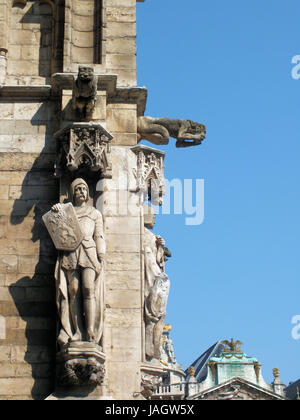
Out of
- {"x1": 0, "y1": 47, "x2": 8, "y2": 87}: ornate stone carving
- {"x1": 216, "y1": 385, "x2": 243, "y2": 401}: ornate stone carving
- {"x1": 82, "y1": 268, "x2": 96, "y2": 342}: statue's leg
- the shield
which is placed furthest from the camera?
{"x1": 216, "y1": 385, "x2": 243, "y2": 401}: ornate stone carving

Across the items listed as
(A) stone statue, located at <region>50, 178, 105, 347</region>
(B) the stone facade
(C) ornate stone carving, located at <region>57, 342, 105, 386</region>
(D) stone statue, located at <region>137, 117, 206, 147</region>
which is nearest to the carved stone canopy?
(B) the stone facade

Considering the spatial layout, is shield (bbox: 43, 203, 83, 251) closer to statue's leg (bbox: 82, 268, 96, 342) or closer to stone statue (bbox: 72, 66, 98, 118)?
statue's leg (bbox: 82, 268, 96, 342)

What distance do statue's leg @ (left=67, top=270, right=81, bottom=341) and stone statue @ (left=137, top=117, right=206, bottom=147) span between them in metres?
3.04

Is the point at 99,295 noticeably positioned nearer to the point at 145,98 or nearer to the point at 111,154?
the point at 111,154

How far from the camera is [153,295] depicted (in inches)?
479

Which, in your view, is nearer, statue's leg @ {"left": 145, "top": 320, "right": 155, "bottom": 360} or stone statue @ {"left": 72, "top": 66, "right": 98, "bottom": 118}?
statue's leg @ {"left": 145, "top": 320, "right": 155, "bottom": 360}

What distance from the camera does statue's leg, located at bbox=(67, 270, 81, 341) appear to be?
36.5 feet

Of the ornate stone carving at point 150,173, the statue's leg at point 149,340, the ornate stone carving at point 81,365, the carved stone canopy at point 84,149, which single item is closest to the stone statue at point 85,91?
the carved stone canopy at point 84,149

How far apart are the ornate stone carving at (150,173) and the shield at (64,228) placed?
5.18 ft

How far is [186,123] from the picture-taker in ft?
44.8

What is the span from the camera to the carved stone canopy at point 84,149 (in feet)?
39.5

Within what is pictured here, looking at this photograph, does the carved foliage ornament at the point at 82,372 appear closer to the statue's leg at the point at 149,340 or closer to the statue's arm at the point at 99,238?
the statue's leg at the point at 149,340
